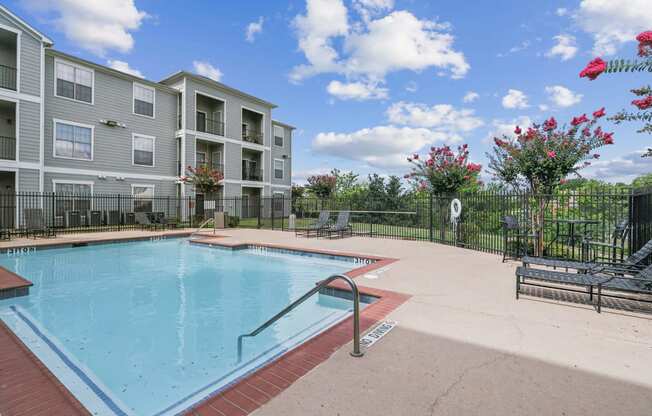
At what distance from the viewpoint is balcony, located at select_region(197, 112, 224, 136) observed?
872 inches

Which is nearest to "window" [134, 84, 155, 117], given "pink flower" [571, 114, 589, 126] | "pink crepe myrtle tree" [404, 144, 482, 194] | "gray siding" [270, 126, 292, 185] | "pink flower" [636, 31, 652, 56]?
"gray siding" [270, 126, 292, 185]

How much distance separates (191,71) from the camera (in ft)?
67.4

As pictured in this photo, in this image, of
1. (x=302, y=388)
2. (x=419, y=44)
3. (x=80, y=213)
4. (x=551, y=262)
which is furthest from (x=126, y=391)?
(x=80, y=213)

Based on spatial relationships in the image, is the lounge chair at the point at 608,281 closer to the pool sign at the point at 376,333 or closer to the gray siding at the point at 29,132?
the pool sign at the point at 376,333

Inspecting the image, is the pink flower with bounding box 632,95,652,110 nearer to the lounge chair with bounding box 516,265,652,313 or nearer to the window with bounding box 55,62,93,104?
the lounge chair with bounding box 516,265,652,313

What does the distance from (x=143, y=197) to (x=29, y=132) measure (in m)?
5.62

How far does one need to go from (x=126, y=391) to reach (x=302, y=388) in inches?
76.4

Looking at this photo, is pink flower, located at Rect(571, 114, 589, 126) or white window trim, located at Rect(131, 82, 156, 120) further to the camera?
white window trim, located at Rect(131, 82, 156, 120)

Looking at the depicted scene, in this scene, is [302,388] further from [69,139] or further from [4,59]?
[4,59]

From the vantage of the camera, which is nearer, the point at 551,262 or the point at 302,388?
the point at 302,388

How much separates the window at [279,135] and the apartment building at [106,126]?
2.49 m

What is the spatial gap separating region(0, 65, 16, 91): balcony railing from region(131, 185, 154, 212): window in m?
6.78

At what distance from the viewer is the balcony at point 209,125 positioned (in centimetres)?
2216

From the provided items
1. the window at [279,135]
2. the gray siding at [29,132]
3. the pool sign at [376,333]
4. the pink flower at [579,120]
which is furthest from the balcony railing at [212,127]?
the pool sign at [376,333]
